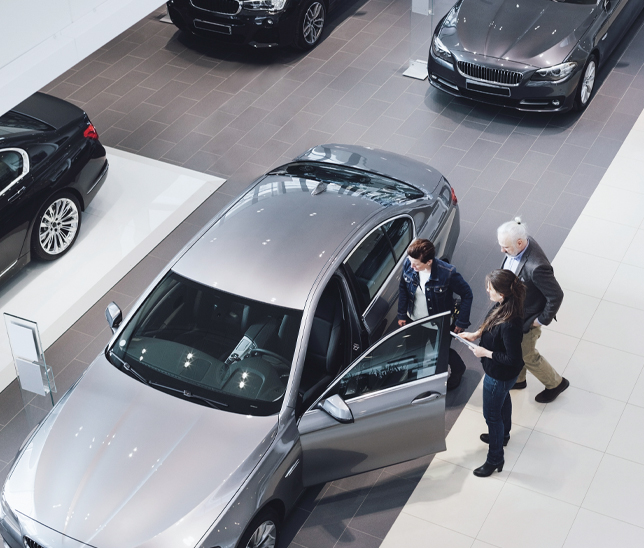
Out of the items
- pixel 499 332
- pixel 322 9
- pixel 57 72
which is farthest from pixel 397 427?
pixel 322 9

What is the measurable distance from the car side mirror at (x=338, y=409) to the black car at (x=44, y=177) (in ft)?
12.1

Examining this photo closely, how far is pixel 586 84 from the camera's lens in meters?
9.48

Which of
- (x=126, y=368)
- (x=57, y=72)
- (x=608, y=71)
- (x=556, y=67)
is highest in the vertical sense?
(x=57, y=72)

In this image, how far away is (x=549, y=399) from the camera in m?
6.28

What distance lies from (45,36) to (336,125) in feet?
14.6

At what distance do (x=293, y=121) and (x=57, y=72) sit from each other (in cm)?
429

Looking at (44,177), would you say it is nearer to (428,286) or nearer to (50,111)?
(50,111)

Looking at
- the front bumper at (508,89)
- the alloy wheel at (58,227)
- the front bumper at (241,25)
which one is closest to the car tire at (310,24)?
the front bumper at (241,25)

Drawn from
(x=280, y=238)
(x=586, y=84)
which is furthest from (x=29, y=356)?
(x=586, y=84)

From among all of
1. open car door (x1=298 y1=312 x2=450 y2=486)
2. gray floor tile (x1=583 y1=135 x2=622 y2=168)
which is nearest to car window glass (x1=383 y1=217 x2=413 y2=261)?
open car door (x1=298 y1=312 x2=450 y2=486)

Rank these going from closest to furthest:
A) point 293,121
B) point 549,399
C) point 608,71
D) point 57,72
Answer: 1. point 57,72
2. point 549,399
3. point 293,121
4. point 608,71

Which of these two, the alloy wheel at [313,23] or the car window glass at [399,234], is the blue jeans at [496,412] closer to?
the car window glass at [399,234]

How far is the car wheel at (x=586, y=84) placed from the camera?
9336mm

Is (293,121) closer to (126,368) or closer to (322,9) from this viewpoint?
(322,9)
